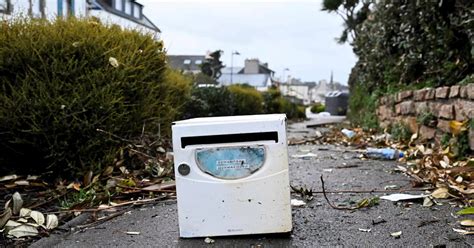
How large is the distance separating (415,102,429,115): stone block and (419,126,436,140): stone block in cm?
16

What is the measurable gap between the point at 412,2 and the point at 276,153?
3.91 m

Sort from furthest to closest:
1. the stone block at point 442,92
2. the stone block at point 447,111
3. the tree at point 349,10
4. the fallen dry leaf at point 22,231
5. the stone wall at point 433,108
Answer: the tree at point 349,10 < the stone block at point 442,92 < the stone block at point 447,111 < the stone wall at point 433,108 < the fallen dry leaf at point 22,231

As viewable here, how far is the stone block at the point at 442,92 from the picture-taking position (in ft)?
12.1

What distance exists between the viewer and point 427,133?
13.7 ft

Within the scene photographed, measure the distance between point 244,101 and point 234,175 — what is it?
9197 mm

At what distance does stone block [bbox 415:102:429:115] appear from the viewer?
427cm

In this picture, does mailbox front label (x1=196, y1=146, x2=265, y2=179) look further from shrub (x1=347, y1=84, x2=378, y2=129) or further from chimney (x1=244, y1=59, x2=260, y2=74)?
chimney (x1=244, y1=59, x2=260, y2=74)

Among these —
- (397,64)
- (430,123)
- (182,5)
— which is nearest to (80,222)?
(430,123)

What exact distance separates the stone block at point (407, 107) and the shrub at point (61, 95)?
3041 mm

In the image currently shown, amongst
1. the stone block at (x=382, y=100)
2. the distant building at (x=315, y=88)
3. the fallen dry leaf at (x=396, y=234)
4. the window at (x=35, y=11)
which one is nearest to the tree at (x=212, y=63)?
the stone block at (x=382, y=100)

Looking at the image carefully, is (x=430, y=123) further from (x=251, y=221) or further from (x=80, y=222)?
(x=80, y=222)

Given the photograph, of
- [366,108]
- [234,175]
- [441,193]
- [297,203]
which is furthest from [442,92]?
[366,108]

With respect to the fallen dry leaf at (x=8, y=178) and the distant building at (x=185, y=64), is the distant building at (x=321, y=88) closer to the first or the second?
the distant building at (x=185, y=64)

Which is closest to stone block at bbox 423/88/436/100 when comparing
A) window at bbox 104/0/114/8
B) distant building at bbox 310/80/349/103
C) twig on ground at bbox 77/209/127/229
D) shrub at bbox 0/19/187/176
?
shrub at bbox 0/19/187/176
